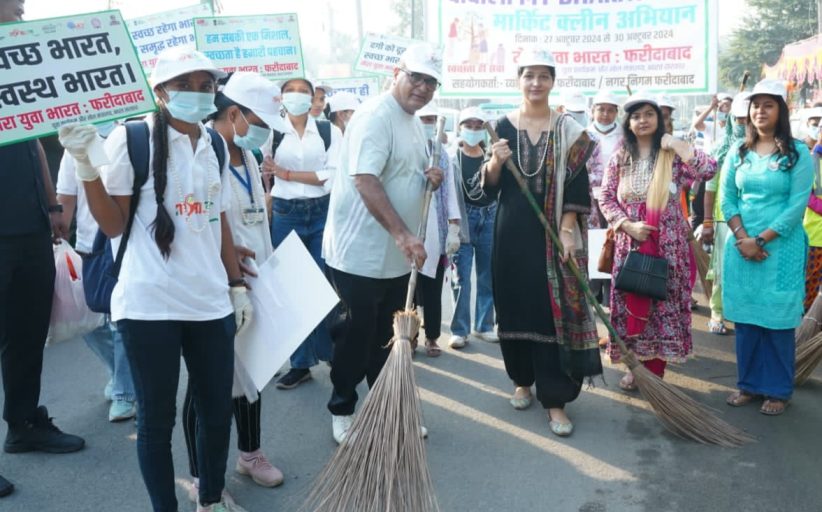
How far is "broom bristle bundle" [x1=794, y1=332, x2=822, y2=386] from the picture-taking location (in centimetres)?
455

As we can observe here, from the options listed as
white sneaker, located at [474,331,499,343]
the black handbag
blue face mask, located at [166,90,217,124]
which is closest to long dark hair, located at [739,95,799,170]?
the black handbag

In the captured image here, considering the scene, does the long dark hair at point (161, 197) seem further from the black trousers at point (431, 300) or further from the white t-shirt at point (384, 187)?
the black trousers at point (431, 300)

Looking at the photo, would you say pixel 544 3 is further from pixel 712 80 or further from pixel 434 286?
pixel 434 286

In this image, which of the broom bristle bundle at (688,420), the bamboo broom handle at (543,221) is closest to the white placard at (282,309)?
the bamboo broom handle at (543,221)

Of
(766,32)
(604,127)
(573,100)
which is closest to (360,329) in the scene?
(604,127)

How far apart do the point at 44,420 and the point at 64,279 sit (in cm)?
77

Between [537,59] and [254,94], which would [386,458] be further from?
[537,59]

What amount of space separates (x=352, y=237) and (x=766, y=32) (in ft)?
139

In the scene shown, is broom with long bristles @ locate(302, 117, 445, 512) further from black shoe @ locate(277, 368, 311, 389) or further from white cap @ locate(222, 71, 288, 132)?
black shoe @ locate(277, 368, 311, 389)

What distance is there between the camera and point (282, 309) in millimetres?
3170

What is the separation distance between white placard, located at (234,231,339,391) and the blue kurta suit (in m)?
2.69

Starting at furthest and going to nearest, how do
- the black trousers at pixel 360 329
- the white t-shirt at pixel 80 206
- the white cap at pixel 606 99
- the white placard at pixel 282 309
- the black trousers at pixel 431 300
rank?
the white cap at pixel 606 99 → the black trousers at pixel 431 300 → the white t-shirt at pixel 80 206 → the black trousers at pixel 360 329 → the white placard at pixel 282 309

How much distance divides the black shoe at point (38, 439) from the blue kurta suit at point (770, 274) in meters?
3.84

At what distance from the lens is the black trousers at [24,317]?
12.3ft
